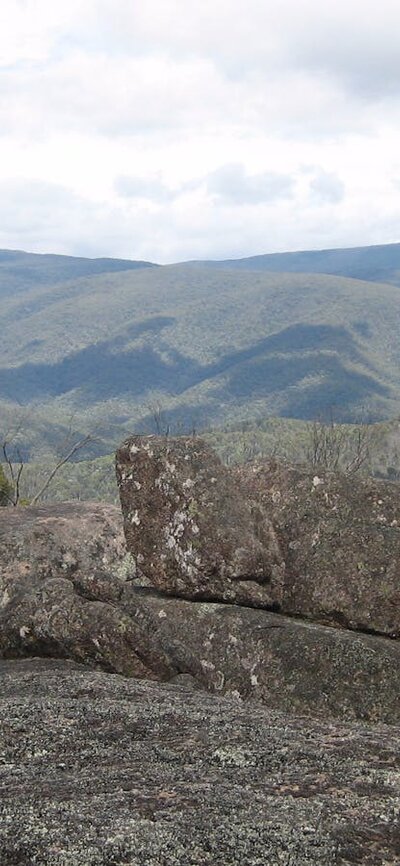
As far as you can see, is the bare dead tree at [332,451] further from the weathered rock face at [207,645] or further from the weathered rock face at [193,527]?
the weathered rock face at [207,645]

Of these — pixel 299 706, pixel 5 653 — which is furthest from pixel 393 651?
pixel 5 653

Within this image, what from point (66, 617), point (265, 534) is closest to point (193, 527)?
point (265, 534)

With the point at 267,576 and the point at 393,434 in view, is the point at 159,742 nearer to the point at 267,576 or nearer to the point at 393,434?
the point at 267,576

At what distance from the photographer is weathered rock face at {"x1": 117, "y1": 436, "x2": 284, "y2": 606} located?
2358 centimetres

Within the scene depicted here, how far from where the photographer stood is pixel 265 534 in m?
24.2

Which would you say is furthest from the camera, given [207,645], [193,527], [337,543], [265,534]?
[265,534]

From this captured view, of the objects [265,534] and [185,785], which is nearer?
[185,785]

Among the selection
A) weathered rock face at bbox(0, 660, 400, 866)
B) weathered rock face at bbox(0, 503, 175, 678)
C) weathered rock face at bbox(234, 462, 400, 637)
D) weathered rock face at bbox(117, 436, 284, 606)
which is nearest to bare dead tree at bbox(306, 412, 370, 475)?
weathered rock face at bbox(234, 462, 400, 637)

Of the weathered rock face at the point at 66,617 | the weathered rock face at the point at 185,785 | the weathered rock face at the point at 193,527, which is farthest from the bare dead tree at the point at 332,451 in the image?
the weathered rock face at the point at 185,785

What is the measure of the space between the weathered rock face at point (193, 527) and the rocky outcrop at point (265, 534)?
3 centimetres

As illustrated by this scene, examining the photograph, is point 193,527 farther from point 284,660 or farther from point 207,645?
point 284,660

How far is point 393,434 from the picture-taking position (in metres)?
192

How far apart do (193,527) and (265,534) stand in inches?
81.4

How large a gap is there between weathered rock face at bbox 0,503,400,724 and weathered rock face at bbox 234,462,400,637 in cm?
109
